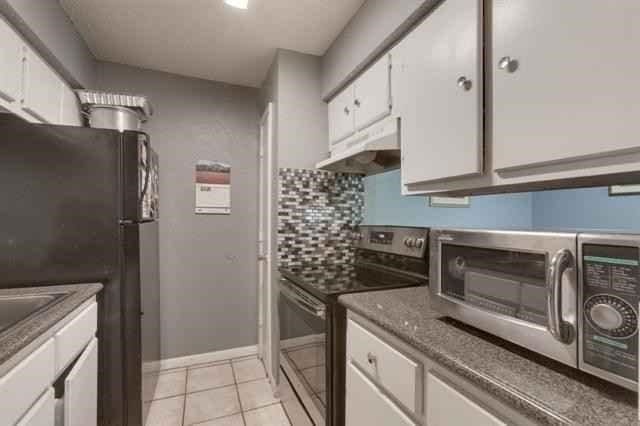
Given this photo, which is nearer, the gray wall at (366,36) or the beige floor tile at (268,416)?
the gray wall at (366,36)

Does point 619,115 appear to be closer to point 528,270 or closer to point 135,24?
point 528,270

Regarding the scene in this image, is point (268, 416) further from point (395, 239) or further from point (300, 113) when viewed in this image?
point (300, 113)

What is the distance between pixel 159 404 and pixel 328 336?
156 cm

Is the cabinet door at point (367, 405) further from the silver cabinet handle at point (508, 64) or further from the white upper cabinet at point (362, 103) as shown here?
the white upper cabinet at point (362, 103)

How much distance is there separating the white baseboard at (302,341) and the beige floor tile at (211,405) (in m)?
0.55

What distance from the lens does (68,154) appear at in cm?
139

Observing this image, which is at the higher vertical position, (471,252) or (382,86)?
(382,86)

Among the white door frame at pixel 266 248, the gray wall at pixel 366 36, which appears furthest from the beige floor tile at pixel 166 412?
the gray wall at pixel 366 36

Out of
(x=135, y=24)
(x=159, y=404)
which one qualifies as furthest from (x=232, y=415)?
(x=135, y=24)

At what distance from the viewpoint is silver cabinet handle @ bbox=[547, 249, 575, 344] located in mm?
603

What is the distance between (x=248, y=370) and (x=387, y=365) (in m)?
1.89

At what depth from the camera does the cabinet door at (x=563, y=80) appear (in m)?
0.64

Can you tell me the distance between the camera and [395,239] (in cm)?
176

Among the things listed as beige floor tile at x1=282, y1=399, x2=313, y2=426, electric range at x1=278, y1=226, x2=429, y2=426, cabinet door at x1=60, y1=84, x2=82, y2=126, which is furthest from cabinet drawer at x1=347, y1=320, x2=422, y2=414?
cabinet door at x1=60, y1=84, x2=82, y2=126
